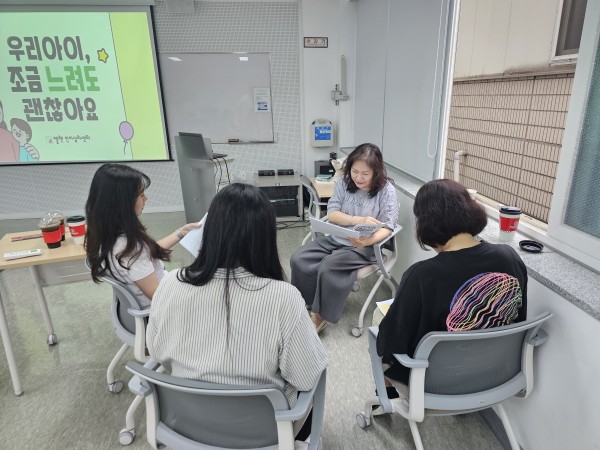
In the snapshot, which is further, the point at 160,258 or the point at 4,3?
the point at 4,3

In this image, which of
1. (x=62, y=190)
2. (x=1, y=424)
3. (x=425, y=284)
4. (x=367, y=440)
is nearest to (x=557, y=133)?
(x=425, y=284)

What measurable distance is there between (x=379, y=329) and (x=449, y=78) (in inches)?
70.2

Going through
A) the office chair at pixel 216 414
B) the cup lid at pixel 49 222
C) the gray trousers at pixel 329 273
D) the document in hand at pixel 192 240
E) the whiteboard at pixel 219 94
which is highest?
the whiteboard at pixel 219 94

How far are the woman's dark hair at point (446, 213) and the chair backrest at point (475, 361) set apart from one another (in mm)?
336

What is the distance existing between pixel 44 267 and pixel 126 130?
2.81 metres

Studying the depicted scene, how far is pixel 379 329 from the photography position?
52.2 inches

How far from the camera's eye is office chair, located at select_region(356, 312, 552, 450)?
116 centimetres

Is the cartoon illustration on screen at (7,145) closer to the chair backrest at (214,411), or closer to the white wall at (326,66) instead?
the white wall at (326,66)

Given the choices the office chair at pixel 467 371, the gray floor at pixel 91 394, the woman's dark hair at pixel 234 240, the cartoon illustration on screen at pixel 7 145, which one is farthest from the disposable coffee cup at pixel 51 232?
the cartoon illustration on screen at pixel 7 145

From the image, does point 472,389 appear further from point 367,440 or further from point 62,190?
point 62,190

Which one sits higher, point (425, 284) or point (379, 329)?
point (425, 284)

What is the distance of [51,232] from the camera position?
1.94 m

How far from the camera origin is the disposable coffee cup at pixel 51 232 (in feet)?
6.35

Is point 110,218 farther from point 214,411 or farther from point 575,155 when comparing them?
point 575,155
